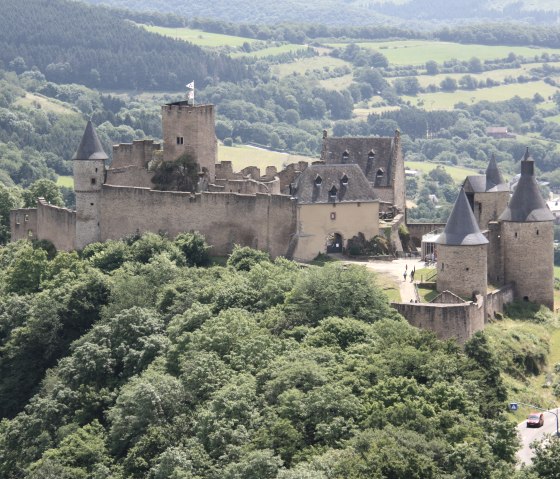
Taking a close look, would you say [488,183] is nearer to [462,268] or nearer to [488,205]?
[488,205]

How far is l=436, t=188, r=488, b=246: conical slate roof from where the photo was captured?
70562 mm

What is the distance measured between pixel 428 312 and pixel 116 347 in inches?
491

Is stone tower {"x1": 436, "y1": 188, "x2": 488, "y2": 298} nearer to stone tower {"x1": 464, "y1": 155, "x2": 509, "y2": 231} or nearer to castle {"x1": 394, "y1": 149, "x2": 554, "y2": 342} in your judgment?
castle {"x1": 394, "y1": 149, "x2": 554, "y2": 342}

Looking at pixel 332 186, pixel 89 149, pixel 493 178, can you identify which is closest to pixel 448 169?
pixel 89 149

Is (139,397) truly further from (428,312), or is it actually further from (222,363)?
(428,312)

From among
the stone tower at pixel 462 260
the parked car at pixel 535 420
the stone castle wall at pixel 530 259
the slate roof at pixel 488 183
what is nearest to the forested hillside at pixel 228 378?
the parked car at pixel 535 420

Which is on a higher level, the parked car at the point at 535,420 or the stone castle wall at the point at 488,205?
the stone castle wall at the point at 488,205

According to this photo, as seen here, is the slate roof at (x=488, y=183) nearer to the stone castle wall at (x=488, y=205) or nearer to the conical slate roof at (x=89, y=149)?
the stone castle wall at (x=488, y=205)

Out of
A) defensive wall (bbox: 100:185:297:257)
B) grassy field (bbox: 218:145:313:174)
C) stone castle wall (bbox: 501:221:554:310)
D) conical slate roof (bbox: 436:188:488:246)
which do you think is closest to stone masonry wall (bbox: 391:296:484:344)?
conical slate roof (bbox: 436:188:488:246)

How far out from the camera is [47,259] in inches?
3292

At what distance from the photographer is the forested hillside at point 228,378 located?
59.2 meters

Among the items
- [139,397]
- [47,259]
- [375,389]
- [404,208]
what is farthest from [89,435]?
[404,208]

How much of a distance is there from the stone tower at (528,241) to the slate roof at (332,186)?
6.17 meters

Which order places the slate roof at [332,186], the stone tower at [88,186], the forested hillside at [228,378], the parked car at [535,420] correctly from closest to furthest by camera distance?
1. the forested hillside at [228,378]
2. the parked car at [535,420]
3. the slate roof at [332,186]
4. the stone tower at [88,186]
